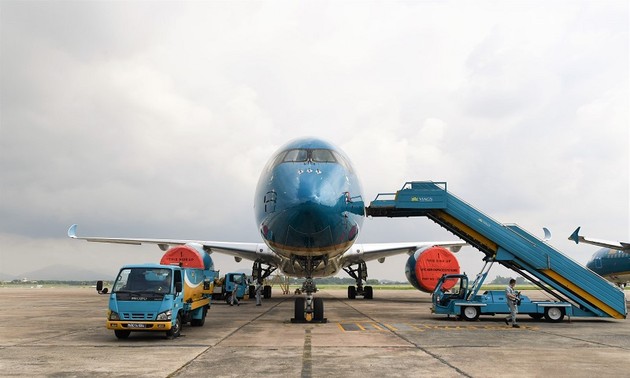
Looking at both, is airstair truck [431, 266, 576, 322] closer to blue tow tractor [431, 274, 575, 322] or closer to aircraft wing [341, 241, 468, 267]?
blue tow tractor [431, 274, 575, 322]

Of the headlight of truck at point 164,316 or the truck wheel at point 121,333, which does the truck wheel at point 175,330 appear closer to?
the headlight of truck at point 164,316

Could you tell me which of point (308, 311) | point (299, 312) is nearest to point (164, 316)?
point (299, 312)

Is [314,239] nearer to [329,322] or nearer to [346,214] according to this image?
[346,214]

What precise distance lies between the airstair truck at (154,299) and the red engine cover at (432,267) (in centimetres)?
1093

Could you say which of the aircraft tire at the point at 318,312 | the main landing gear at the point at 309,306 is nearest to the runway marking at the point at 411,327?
the aircraft tire at the point at 318,312

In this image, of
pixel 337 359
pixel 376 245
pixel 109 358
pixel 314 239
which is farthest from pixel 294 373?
pixel 376 245

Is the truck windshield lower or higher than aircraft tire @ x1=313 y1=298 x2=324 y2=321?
higher

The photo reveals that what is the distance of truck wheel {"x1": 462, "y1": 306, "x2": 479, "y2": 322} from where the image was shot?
629 inches

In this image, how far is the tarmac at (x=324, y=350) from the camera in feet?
24.8

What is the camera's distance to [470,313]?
1602cm

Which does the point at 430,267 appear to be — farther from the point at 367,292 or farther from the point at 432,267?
the point at 367,292

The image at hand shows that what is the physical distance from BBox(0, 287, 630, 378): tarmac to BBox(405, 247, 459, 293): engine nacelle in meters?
7.08

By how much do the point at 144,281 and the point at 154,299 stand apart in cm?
91

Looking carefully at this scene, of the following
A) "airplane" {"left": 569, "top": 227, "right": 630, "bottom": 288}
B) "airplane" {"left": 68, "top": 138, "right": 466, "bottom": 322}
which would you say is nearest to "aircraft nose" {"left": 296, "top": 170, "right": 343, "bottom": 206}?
"airplane" {"left": 68, "top": 138, "right": 466, "bottom": 322}
